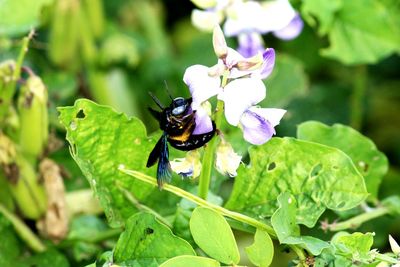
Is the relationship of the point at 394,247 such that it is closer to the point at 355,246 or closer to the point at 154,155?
the point at 355,246

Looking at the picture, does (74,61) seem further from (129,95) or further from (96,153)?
(96,153)

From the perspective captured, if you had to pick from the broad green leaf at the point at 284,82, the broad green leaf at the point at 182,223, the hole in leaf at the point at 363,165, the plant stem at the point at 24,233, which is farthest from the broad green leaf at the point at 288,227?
the broad green leaf at the point at 284,82

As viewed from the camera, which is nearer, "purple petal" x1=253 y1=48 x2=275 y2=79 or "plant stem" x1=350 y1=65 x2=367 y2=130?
"purple petal" x1=253 y1=48 x2=275 y2=79

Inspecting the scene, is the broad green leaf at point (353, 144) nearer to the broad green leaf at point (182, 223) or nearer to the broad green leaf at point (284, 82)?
the broad green leaf at point (182, 223)

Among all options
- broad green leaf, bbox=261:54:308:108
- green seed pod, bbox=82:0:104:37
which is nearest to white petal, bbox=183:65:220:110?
broad green leaf, bbox=261:54:308:108

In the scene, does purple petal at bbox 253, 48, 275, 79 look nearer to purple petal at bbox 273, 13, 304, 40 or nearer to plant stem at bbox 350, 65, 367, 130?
purple petal at bbox 273, 13, 304, 40

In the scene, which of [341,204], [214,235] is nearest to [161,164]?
[214,235]
